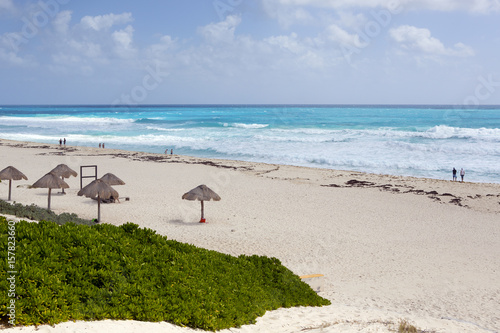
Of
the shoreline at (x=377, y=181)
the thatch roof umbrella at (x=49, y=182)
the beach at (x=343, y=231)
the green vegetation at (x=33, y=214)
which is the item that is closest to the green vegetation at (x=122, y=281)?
the beach at (x=343, y=231)

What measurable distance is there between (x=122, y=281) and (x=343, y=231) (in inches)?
448

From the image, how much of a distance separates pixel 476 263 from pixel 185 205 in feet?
37.9

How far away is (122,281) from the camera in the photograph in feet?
18.8

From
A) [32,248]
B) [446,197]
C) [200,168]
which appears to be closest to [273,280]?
[32,248]

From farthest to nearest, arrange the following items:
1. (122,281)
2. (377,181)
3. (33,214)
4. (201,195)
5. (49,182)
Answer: (377,181), (49,182), (201,195), (33,214), (122,281)

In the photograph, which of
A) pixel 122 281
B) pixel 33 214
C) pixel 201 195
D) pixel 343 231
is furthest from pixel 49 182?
pixel 122 281

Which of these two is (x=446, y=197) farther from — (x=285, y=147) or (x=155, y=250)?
(x=285, y=147)

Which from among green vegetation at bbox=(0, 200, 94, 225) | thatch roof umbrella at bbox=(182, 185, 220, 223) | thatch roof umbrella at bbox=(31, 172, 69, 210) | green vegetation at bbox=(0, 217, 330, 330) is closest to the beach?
green vegetation at bbox=(0, 217, 330, 330)

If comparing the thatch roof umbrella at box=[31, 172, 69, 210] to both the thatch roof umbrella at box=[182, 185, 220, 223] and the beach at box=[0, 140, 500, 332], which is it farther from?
the thatch roof umbrella at box=[182, 185, 220, 223]

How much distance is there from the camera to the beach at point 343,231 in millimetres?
8117

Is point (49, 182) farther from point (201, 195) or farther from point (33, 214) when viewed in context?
point (201, 195)

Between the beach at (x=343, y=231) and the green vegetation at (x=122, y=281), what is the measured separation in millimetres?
212

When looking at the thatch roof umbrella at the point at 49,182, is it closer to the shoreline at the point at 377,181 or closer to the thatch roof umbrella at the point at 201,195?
the thatch roof umbrella at the point at 201,195

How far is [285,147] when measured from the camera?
4456cm
